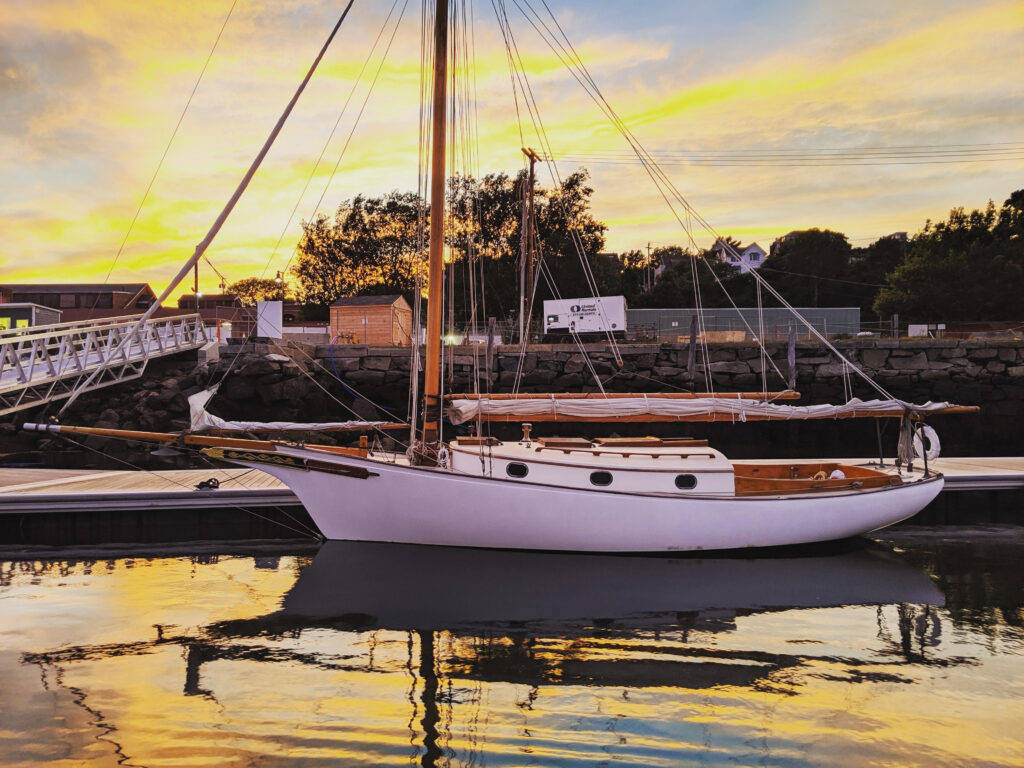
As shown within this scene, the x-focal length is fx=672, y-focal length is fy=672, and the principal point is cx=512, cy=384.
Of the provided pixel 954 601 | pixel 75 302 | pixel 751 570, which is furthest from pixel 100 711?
pixel 75 302

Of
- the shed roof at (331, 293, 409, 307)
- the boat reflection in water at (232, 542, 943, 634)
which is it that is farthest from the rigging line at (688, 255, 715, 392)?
the shed roof at (331, 293, 409, 307)

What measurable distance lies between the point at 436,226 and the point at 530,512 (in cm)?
492

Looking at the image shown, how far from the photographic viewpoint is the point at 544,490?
10.0 m

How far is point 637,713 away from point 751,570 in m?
5.13

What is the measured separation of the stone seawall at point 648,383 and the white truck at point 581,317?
11.3 feet

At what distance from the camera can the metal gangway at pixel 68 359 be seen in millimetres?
18219

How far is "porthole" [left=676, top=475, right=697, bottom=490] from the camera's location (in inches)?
411

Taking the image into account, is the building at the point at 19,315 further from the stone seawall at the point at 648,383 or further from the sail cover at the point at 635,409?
the sail cover at the point at 635,409

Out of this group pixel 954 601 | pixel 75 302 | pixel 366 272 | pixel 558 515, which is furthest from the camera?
pixel 75 302

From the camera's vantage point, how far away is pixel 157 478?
14.1 metres

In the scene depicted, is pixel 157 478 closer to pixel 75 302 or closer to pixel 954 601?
pixel 954 601

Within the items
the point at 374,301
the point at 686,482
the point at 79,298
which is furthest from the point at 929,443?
the point at 79,298

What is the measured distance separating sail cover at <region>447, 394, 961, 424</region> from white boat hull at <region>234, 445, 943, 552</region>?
1644mm

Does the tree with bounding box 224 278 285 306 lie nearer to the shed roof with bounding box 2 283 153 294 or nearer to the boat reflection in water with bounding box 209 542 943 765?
the shed roof with bounding box 2 283 153 294
